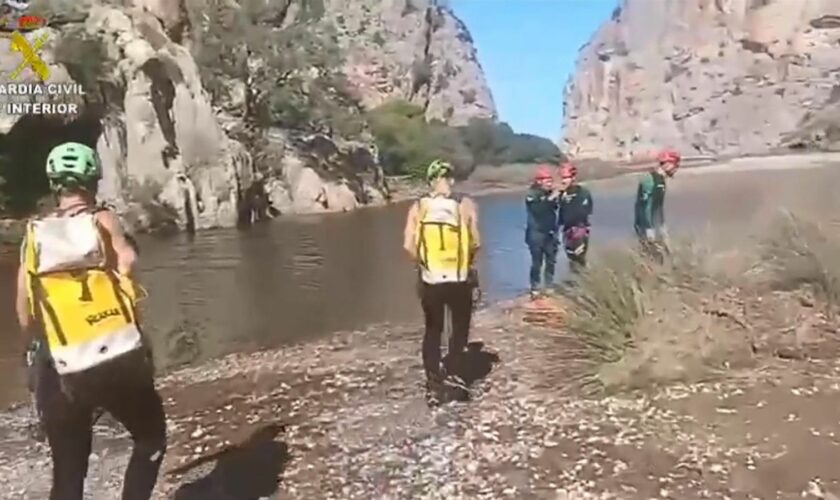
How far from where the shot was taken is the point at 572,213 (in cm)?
954

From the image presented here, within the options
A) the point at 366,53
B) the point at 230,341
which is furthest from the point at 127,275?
the point at 366,53

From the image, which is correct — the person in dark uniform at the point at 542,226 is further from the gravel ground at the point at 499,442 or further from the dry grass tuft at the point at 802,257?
the gravel ground at the point at 499,442

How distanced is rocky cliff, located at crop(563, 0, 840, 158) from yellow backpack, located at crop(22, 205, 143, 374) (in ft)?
270

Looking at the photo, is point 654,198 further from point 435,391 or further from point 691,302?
point 435,391

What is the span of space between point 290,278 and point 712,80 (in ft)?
325

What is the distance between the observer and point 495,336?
916cm

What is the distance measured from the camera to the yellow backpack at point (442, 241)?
605cm

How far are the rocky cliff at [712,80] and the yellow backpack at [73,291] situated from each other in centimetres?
8232

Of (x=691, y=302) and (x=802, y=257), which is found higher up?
(x=802, y=257)

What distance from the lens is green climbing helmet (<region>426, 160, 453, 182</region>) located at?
6227 millimetres

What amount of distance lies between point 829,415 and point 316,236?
22.7 m

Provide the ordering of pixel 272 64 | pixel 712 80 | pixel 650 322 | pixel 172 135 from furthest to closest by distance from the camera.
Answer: pixel 712 80 → pixel 272 64 → pixel 172 135 → pixel 650 322

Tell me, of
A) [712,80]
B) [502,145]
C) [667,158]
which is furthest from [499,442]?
[712,80]

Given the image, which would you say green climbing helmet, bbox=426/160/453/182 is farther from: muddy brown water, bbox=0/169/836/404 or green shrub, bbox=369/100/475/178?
green shrub, bbox=369/100/475/178
